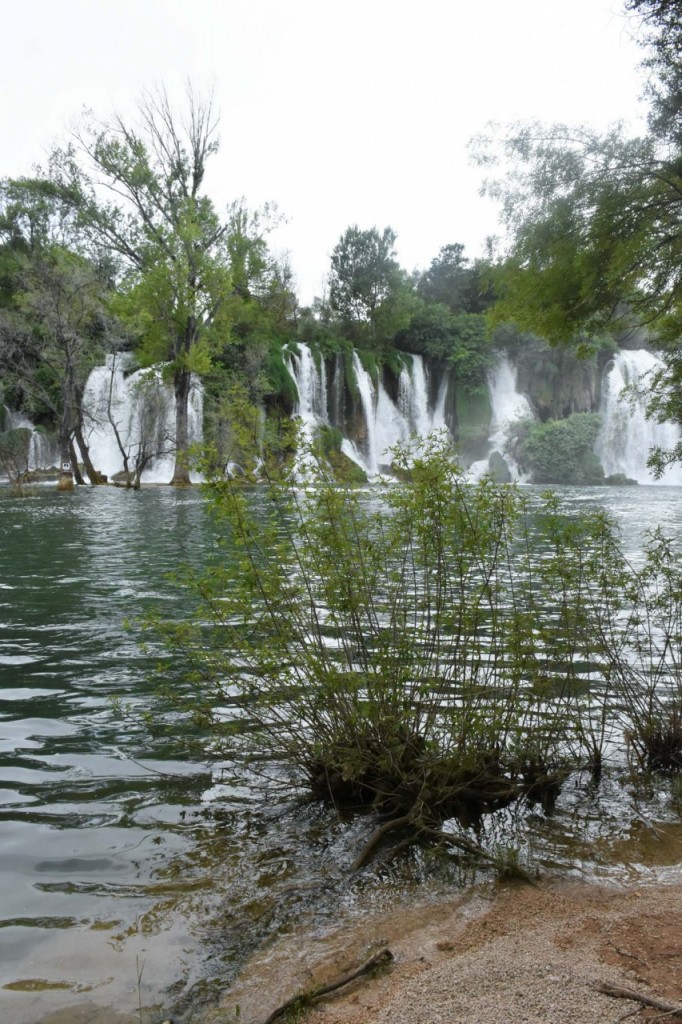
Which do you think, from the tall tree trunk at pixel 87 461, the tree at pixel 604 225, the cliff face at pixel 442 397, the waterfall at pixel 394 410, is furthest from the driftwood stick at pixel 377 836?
the cliff face at pixel 442 397

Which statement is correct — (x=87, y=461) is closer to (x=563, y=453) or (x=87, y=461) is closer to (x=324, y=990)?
(x=563, y=453)

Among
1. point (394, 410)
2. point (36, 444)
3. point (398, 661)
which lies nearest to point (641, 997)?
point (398, 661)

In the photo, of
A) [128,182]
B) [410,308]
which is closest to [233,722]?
[128,182]

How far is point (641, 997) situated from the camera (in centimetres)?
237

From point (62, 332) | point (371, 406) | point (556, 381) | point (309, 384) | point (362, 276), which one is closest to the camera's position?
point (62, 332)

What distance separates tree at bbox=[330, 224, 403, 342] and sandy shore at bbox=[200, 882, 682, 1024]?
52.6m

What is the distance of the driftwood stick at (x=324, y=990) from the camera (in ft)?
8.66

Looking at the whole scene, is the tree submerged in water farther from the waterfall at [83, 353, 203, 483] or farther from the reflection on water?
the waterfall at [83, 353, 203, 483]

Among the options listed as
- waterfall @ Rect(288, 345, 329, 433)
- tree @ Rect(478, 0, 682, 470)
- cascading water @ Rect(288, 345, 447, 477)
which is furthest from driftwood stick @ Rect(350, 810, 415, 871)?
waterfall @ Rect(288, 345, 329, 433)

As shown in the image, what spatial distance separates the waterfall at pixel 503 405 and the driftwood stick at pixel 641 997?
158 ft

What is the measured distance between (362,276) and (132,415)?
2680cm

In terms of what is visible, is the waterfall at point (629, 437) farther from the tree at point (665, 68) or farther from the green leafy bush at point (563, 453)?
the tree at point (665, 68)

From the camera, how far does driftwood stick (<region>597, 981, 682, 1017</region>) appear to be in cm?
227

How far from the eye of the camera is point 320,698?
164 inches
